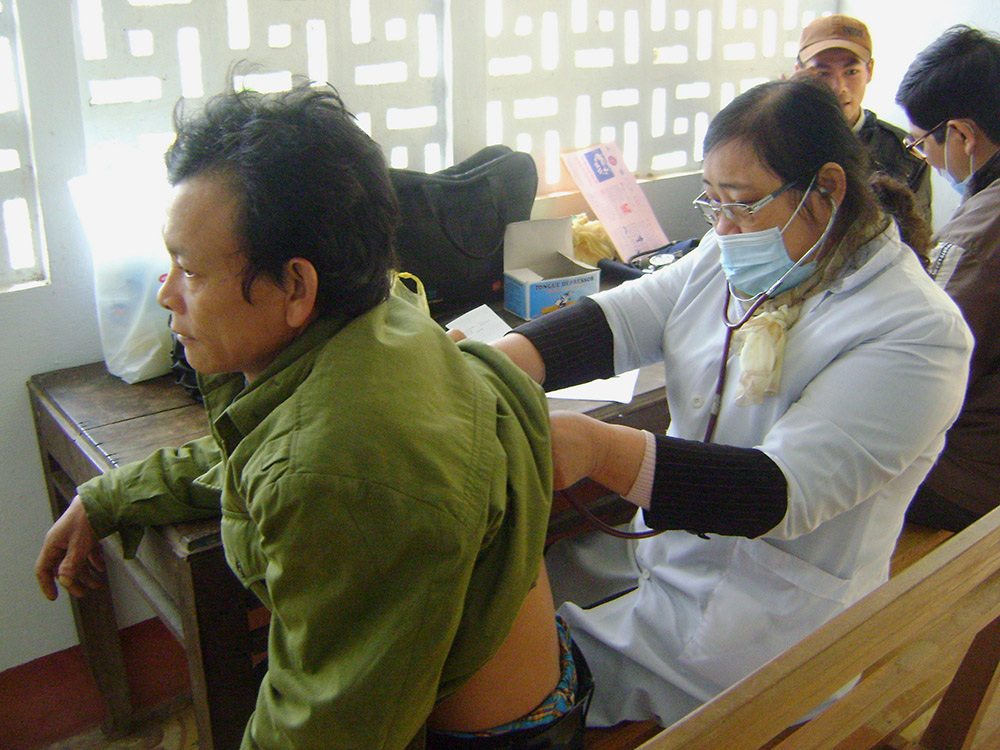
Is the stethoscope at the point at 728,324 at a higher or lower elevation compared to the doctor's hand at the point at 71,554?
higher

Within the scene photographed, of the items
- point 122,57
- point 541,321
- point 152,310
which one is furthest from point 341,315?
point 122,57

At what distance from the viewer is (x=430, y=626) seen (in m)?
0.80

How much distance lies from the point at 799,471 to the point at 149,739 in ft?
5.43

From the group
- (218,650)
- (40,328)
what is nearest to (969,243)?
(218,650)

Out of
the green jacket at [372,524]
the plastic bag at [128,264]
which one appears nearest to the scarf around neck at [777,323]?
the green jacket at [372,524]

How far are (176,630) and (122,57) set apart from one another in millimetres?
1130

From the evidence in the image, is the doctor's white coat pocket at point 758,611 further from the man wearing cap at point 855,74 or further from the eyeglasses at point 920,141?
the man wearing cap at point 855,74

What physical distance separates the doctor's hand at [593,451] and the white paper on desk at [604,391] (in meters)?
0.53

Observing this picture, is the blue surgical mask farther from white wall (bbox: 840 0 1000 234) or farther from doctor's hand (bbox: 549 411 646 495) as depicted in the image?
white wall (bbox: 840 0 1000 234)

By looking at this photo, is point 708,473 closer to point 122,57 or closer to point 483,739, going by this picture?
point 483,739

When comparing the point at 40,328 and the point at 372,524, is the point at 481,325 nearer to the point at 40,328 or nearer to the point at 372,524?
the point at 40,328

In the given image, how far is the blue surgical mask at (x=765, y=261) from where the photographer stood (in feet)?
4.08

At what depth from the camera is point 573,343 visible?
151 centimetres

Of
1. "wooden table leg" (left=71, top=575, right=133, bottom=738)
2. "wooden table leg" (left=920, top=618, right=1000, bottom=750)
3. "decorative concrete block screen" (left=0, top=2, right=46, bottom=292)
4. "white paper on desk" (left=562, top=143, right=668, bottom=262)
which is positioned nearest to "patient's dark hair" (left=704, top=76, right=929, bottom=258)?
"wooden table leg" (left=920, top=618, right=1000, bottom=750)
